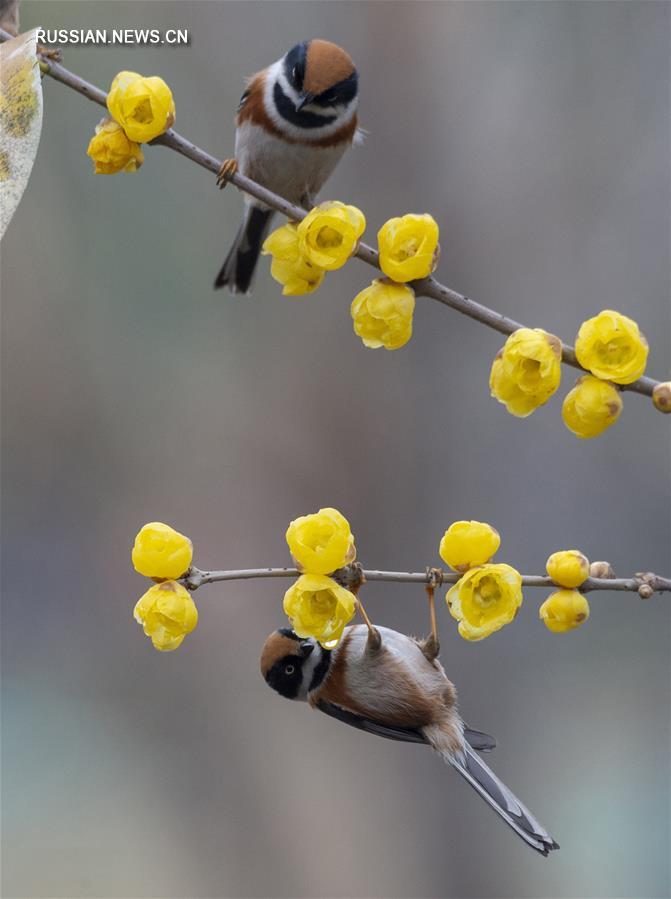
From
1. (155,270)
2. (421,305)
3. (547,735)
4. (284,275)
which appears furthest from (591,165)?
(284,275)

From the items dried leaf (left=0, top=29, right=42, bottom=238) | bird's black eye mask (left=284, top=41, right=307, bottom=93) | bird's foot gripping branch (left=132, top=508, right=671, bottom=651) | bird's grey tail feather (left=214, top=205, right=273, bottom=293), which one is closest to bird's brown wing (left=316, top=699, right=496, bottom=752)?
bird's foot gripping branch (left=132, top=508, right=671, bottom=651)

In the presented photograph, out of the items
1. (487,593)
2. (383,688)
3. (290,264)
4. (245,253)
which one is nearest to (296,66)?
(245,253)

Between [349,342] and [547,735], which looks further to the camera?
[349,342]

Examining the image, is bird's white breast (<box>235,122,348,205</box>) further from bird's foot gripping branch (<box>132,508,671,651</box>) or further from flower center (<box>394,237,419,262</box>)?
bird's foot gripping branch (<box>132,508,671,651</box>)

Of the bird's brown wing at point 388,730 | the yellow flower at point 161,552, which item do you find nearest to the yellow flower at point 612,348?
the yellow flower at point 161,552

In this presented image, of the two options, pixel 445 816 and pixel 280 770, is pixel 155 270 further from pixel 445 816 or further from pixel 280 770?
pixel 445 816

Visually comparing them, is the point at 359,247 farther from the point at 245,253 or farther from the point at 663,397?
the point at 245,253

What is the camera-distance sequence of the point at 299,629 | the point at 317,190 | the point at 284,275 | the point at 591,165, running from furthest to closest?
the point at 591,165
the point at 317,190
the point at 284,275
the point at 299,629

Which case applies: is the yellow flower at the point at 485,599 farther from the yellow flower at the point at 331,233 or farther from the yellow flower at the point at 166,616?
the yellow flower at the point at 331,233
